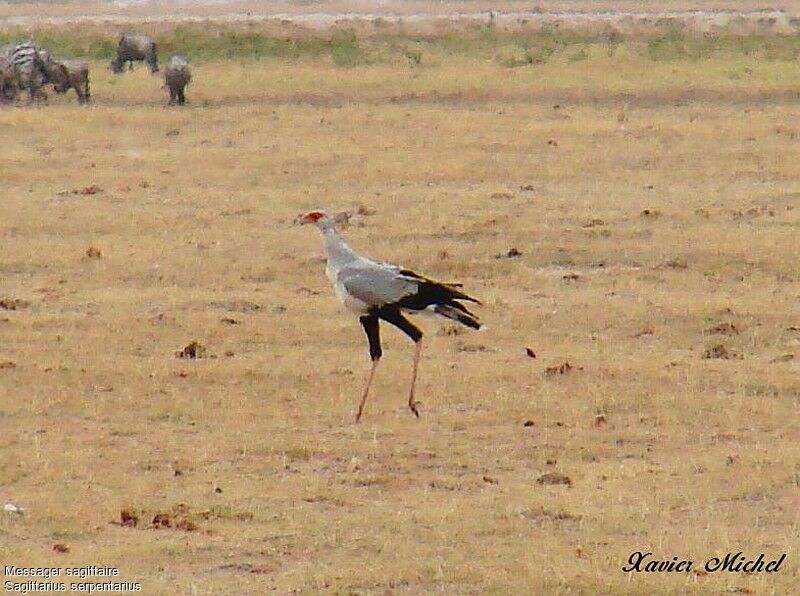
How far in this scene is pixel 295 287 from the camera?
40.5 ft

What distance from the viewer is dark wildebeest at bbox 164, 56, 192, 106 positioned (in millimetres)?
26047

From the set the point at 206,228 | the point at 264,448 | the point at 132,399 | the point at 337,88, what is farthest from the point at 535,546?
the point at 337,88

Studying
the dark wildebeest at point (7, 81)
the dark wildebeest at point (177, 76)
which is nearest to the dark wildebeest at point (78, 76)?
the dark wildebeest at point (7, 81)

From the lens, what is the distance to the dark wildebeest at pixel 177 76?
85.5ft

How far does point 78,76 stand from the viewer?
27.3 m

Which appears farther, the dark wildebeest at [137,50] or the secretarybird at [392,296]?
the dark wildebeest at [137,50]

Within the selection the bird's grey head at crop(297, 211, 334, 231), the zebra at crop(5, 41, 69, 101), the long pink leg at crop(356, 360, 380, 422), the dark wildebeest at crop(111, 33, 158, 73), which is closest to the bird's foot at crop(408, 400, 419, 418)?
the long pink leg at crop(356, 360, 380, 422)

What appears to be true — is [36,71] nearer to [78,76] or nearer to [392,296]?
[78,76]
